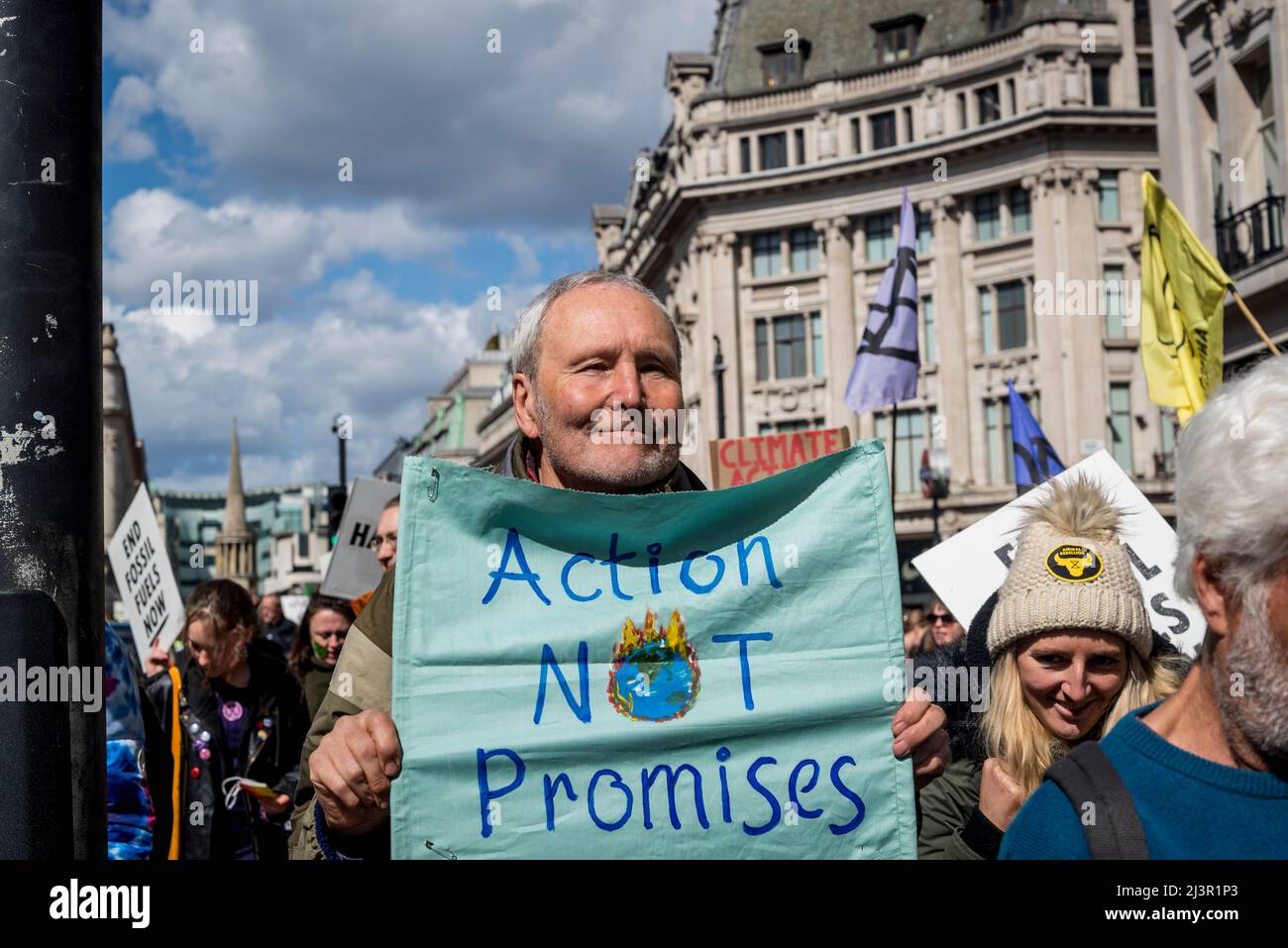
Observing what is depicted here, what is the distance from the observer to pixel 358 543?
11.3 meters

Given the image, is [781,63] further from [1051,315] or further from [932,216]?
[1051,315]

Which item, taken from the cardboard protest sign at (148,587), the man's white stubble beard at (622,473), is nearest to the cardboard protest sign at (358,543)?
the cardboard protest sign at (148,587)

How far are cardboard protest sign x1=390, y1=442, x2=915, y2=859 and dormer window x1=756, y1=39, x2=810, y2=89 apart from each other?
56.0 m

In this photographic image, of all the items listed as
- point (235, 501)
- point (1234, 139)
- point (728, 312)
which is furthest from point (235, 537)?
point (1234, 139)

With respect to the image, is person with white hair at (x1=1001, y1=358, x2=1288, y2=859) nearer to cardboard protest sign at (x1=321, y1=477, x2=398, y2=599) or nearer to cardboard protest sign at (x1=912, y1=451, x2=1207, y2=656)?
cardboard protest sign at (x1=912, y1=451, x2=1207, y2=656)

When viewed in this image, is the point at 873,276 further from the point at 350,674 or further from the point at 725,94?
the point at 350,674

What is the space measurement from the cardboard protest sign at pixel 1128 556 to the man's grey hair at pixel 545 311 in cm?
212

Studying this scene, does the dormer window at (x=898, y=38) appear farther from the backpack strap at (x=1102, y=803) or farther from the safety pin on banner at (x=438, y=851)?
the backpack strap at (x=1102, y=803)

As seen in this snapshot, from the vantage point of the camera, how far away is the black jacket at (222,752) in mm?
7098

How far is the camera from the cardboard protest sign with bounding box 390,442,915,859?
278 cm

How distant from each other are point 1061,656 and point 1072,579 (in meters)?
0.21

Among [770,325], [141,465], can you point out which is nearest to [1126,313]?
[770,325]

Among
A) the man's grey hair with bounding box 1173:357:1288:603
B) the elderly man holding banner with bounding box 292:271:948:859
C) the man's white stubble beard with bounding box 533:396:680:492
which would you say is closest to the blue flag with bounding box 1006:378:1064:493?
the man's white stubble beard with bounding box 533:396:680:492
